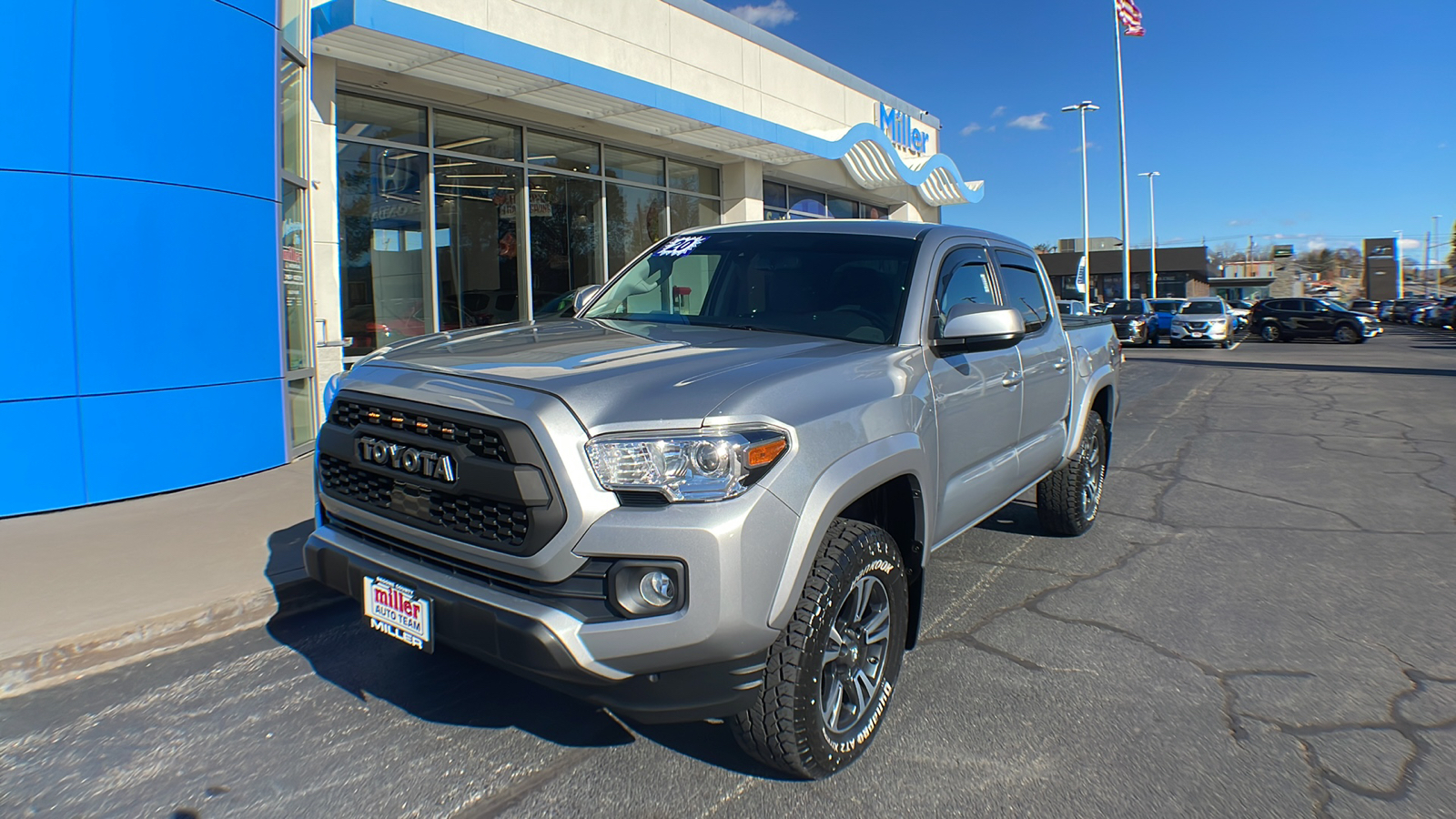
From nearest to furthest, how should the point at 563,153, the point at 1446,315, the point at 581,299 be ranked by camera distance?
the point at 581,299
the point at 563,153
the point at 1446,315

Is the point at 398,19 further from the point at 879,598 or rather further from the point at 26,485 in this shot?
the point at 879,598

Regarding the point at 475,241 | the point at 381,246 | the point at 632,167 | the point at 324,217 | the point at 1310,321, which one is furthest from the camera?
the point at 1310,321

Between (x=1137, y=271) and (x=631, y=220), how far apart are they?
75176mm

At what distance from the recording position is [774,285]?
4.09 meters

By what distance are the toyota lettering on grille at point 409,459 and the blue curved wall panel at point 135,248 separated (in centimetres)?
474

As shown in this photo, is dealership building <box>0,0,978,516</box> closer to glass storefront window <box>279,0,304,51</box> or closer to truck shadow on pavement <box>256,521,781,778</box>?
glass storefront window <box>279,0,304,51</box>

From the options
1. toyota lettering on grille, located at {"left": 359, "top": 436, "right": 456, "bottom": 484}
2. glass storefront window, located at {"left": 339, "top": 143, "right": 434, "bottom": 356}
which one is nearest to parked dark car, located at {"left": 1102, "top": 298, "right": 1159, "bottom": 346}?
glass storefront window, located at {"left": 339, "top": 143, "right": 434, "bottom": 356}

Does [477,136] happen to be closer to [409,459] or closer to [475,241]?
[475,241]

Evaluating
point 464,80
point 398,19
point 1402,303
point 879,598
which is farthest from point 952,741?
point 1402,303

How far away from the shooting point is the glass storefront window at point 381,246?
10.2m

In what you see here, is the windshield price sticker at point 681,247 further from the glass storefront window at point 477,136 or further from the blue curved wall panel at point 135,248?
the glass storefront window at point 477,136

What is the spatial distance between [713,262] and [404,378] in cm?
195

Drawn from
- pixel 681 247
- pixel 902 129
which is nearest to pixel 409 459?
pixel 681 247

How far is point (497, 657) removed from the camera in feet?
8.16
